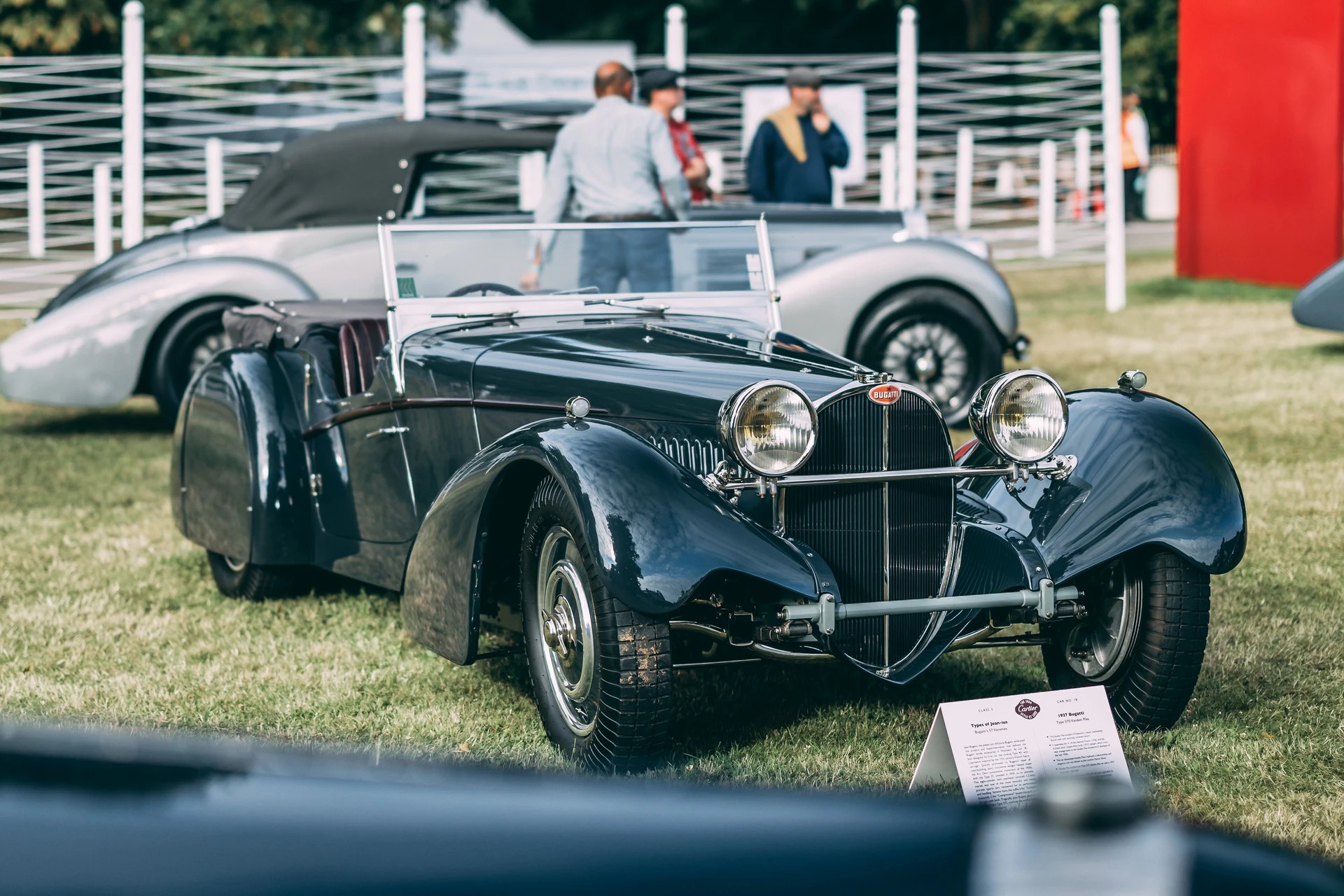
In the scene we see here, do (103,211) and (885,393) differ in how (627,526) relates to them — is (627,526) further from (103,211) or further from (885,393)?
(103,211)

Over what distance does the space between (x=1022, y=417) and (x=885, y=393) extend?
0.38m

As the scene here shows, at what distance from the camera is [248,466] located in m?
5.00

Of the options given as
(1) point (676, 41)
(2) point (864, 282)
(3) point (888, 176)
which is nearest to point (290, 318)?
(2) point (864, 282)

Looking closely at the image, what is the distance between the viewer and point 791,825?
3.67ft

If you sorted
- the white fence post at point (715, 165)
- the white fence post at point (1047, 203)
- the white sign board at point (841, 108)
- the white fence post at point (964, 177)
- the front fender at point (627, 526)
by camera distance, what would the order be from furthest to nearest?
the white fence post at point (964, 177) → the white fence post at point (1047, 203) → the white fence post at point (715, 165) → the white sign board at point (841, 108) → the front fender at point (627, 526)

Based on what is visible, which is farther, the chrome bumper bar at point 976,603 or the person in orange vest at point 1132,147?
the person in orange vest at point 1132,147

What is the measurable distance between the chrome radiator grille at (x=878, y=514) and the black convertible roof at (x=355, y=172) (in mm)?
5790

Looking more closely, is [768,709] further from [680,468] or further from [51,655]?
[51,655]

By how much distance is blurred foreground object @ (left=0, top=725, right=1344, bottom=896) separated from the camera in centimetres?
101

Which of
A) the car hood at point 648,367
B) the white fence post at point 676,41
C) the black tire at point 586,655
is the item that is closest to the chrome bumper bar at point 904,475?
the car hood at point 648,367

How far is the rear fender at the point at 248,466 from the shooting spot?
4980mm

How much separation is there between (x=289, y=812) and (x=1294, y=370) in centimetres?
1019

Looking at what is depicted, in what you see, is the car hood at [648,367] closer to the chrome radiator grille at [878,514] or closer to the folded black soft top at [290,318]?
the chrome radiator grille at [878,514]

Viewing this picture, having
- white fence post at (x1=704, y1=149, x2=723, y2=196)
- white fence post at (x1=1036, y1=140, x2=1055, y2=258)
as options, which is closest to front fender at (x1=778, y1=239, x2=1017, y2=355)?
white fence post at (x1=704, y1=149, x2=723, y2=196)
